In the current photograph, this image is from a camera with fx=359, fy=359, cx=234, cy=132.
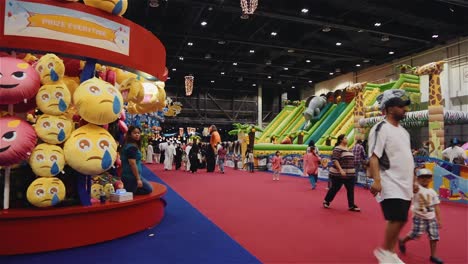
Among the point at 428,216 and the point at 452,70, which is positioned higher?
the point at 452,70

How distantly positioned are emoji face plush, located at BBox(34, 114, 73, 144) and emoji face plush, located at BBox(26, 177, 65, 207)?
388 millimetres

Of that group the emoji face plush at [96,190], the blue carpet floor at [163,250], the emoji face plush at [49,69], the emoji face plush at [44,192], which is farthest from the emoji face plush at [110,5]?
the blue carpet floor at [163,250]

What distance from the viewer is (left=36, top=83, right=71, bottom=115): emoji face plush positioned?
11.5ft

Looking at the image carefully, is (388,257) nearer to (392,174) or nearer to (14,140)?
(392,174)

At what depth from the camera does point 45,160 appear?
11.3ft

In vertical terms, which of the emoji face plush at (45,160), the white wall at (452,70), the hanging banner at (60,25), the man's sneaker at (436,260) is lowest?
the man's sneaker at (436,260)

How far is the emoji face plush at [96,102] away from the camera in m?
3.53

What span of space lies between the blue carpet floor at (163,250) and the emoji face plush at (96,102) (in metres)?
1.27

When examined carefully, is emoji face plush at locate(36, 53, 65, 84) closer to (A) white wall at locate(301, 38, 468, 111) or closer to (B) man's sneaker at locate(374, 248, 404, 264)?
(B) man's sneaker at locate(374, 248, 404, 264)

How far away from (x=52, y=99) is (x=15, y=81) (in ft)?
1.15

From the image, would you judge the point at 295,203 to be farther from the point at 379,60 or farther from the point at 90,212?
the point at 379,60

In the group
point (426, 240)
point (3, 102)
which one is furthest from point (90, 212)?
point (426, 240)

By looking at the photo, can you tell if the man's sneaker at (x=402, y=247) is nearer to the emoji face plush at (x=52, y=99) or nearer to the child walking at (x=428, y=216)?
the child walking at (x=428, y=216)

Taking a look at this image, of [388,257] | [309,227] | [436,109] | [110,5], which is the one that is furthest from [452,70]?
[110,5]
